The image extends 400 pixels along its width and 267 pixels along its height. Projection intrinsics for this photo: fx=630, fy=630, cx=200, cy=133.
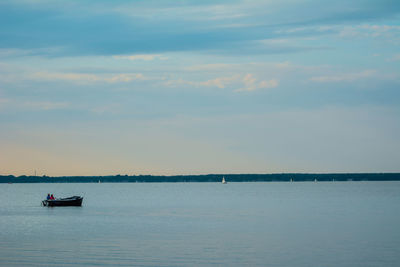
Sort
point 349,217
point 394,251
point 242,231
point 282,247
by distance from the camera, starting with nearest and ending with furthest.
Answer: point 394,251 < point 282,247 < point 242,231 < point 349,217

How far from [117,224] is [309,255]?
1185 inches

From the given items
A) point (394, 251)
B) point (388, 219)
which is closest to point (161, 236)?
point (394, 251)

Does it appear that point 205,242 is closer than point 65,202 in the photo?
Yes

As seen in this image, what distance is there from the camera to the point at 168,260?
3684 cm

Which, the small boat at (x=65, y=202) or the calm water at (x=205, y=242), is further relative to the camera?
the small boat at (x=65, y=202)

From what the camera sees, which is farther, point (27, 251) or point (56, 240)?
point (56, 240)

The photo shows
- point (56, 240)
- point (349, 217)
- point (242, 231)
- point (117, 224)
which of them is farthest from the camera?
point (349, 217)

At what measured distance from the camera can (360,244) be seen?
43969 millimetres

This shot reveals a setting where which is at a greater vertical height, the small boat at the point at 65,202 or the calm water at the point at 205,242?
the small boat at the point at 65,202

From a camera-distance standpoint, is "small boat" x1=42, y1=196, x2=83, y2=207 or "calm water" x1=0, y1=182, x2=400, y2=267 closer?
"calm water" x1=0, y1=182, x2=400, y2=267

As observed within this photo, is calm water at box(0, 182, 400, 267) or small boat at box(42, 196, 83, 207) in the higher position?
small boat at box(42, 196, 83, 207)

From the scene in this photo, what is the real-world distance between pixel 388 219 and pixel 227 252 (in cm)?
3271

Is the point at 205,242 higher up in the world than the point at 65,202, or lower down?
lower down

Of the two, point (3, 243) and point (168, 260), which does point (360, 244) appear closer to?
point (168, 260)
